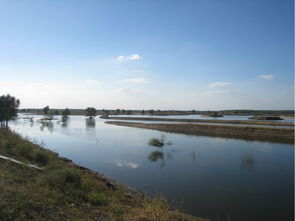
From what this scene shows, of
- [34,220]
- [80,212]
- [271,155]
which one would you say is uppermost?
[34,220]

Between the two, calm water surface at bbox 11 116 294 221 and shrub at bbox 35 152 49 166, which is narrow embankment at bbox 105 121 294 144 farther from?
shrub at bbox 35 152 49 166

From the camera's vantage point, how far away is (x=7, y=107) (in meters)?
36.4

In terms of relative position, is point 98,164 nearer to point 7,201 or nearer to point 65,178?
point 65,178

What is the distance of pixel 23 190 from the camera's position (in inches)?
251

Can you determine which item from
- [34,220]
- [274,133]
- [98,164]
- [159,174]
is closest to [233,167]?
[159,174]

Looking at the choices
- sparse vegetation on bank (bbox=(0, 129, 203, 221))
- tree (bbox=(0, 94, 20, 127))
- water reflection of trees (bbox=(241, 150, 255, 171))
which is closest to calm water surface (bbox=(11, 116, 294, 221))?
water reflection of trees (bbox=(241, 150, 255, 171))

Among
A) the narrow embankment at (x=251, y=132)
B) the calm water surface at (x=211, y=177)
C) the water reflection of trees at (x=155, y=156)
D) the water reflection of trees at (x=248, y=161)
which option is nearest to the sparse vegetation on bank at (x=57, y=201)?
the calm water surface at (x=211, y=177)

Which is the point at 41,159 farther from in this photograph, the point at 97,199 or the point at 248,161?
the point at 248,161

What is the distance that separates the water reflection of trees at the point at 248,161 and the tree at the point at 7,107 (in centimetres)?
4140

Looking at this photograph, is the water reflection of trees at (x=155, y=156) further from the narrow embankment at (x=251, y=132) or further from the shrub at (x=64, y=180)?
the narrow embankment at (x=251, y=132)

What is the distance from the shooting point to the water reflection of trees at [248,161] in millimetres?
16297

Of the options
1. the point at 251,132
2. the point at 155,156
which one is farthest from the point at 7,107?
the point at 251,132

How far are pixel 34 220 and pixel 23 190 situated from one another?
2000mm

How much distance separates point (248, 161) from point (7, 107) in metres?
43.4
